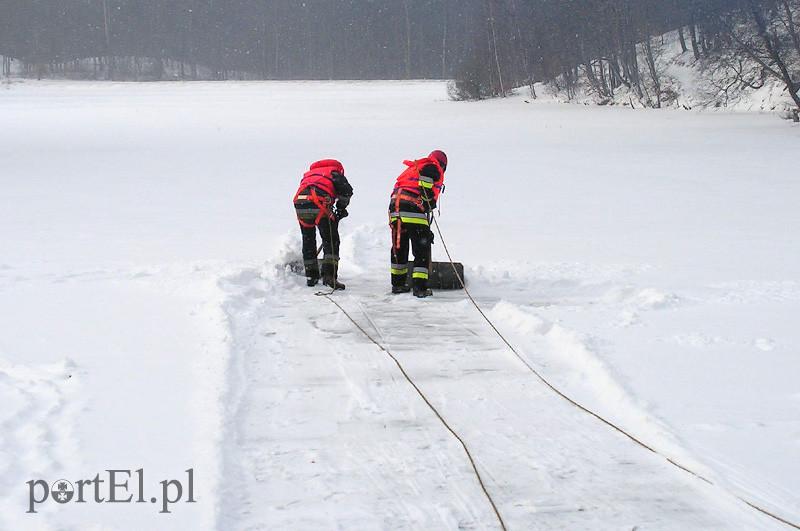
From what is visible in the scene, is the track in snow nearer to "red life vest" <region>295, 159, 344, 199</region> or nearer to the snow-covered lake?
the snow-covered lake

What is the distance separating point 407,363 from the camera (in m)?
5.74

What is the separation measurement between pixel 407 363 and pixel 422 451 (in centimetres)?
149

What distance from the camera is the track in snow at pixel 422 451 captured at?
144 inches

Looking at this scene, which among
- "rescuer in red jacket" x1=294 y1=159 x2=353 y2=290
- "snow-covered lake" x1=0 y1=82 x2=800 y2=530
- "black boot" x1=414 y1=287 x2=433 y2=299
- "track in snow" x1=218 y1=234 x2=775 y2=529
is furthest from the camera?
"rescuer in red jacket" x1=294 y1=159 x2=353 y2=290

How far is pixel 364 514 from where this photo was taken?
3652mm

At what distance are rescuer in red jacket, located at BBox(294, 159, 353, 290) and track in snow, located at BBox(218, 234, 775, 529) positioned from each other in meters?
1.83

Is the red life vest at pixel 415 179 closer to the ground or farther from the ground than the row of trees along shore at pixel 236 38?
closer to the ground

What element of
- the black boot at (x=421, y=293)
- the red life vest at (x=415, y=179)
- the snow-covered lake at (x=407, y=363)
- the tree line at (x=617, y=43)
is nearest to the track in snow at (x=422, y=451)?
the snow-covered lake at (x=407, y=363)

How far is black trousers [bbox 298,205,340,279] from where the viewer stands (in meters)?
8.14

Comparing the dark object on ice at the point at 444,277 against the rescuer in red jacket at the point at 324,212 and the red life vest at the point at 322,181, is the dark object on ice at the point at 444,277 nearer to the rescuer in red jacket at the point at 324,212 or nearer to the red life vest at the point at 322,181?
the rescuer in red jacket at the point at 324,212

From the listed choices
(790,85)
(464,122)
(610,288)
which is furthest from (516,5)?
(610,288)

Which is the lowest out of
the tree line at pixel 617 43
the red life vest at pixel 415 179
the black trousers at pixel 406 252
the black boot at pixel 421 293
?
the black boot at pixel 421 293

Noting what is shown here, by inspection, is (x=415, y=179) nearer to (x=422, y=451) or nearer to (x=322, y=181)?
(x=322, y=181)

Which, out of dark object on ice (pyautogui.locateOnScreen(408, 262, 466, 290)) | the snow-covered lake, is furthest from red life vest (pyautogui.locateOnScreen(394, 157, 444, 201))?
the snow-covered lake
